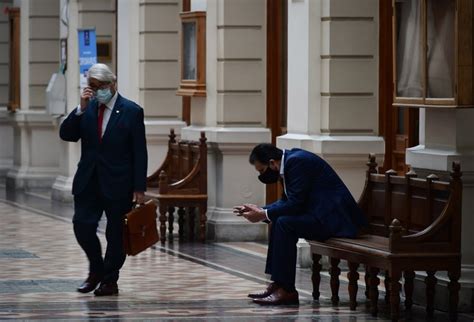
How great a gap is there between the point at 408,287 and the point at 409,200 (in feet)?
2.23

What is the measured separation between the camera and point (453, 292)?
462 inches

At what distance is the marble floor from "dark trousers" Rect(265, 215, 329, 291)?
0.26 metres

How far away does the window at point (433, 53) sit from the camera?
12.1m

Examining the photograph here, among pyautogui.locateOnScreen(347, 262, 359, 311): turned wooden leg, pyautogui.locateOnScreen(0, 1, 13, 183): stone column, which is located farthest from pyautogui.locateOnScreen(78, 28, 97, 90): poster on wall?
pyautogui.locateOnScreen(347, 262, 359, 311): turned wooden leg

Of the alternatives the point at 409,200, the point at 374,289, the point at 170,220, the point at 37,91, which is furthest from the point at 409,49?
the point at 37,91

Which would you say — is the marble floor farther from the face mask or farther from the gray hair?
the gray hair

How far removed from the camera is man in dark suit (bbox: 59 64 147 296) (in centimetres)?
1316

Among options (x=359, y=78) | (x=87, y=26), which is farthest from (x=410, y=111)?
(x=87, y=26)

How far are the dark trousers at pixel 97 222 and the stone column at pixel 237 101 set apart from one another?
5370 millimetres

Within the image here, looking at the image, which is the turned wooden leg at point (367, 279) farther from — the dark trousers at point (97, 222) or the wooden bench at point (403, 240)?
the dark trousers at point (97, 222)

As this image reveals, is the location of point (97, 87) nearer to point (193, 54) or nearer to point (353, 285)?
point (353, 285)

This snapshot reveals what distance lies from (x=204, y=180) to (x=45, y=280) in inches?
177

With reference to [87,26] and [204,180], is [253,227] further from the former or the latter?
[87,26]

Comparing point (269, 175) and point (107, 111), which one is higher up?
point (107, 111)
